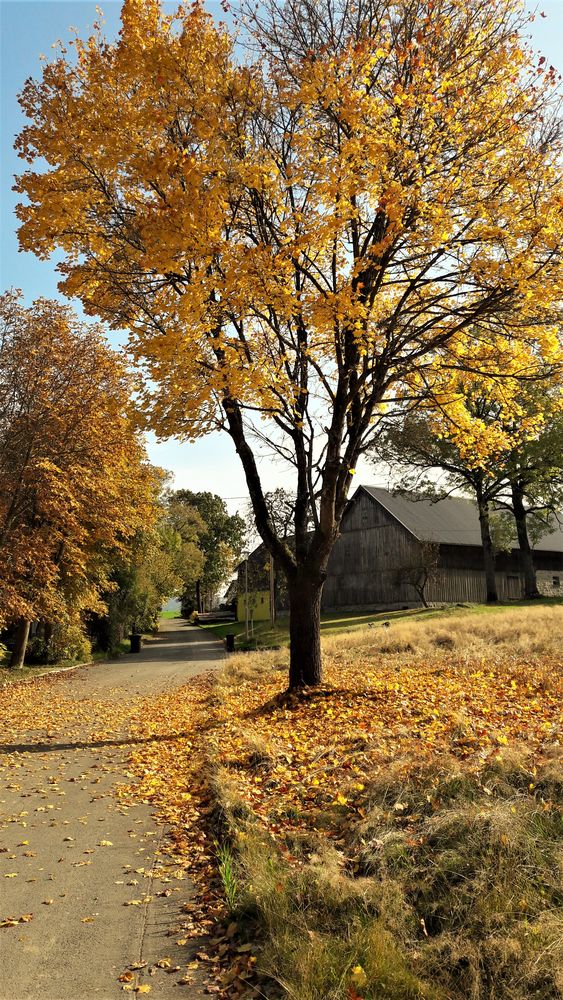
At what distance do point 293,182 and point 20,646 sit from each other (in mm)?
20502

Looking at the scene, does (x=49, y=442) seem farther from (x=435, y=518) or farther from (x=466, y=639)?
(x=435, y=518)

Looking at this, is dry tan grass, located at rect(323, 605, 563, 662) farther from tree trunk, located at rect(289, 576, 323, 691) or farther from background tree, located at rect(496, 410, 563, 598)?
background tree, located at rect(496, 410, 563, 598)

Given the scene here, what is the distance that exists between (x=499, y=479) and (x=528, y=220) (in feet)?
100

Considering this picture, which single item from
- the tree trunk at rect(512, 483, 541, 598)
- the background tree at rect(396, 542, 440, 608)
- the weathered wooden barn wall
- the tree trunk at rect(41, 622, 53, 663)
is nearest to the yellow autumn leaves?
the tree trunk at rect(41, 622, 53, 663)

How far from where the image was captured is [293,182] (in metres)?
9.02

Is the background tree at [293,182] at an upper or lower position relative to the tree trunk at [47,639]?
upper

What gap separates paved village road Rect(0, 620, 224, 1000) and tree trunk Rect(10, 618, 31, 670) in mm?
15519

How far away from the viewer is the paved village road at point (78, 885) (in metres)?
3.95

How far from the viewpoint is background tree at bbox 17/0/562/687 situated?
8516 millimetres

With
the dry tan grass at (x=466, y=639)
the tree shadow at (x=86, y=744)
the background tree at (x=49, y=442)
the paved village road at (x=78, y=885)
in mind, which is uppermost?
the background tree at (x=49, y=442)

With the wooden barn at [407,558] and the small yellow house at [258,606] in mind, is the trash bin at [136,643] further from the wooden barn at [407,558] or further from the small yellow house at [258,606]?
the small yellow house at [258,606]

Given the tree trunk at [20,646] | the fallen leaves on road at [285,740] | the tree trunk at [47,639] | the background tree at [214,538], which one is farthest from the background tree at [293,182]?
the background tree at [214,538]

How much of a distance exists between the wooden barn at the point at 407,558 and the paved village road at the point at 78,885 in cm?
2994

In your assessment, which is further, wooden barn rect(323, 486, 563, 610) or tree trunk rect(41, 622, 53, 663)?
wooden barn rect(323, 486, 563, 610)
